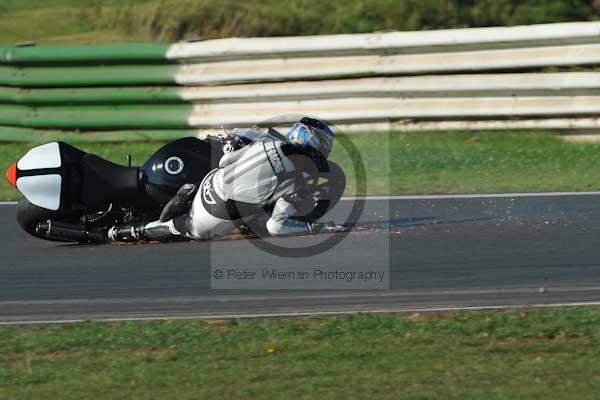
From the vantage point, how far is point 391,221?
368 inches

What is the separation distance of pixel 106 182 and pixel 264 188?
132 centimetres

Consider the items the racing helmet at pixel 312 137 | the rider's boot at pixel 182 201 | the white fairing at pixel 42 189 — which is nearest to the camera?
the racing helmet at pixel 312 137

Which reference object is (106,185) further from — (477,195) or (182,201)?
(477,195)

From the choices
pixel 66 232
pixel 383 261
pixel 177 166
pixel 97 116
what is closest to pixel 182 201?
pixel 177 166

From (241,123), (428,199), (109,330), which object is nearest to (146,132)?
(241,123)

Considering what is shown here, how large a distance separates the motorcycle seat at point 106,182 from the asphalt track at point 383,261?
0.43m

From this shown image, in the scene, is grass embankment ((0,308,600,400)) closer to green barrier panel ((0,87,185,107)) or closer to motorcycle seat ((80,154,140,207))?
motorcycle seat ((80,154,140,207))

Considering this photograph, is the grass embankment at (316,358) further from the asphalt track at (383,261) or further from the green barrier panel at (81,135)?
the green barrier panel at (81,135)

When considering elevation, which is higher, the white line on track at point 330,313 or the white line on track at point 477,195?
the white line on track at point 477,195

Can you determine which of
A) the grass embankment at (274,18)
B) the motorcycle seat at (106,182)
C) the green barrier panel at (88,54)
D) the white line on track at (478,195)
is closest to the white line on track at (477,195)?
the white line on track at (478,195)

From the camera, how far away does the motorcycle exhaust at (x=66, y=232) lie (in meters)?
8.85

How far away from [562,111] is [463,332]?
6.06 m

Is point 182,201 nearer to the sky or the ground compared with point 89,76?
nearer to the ground

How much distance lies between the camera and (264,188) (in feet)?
27.0
